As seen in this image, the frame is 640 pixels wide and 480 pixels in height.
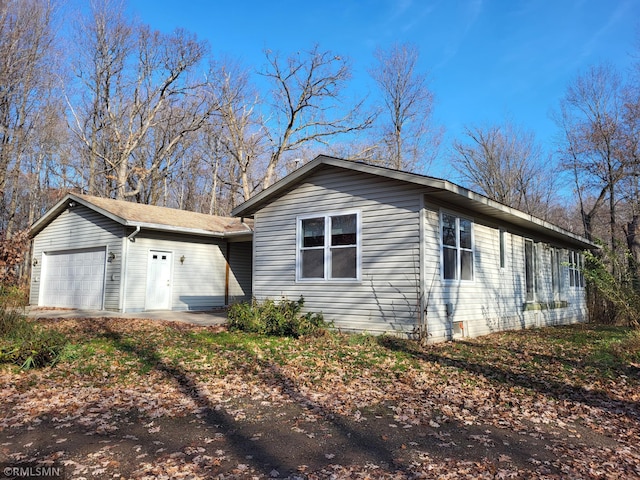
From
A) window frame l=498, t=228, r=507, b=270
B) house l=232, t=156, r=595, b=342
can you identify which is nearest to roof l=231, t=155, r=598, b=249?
house l=232, t=156, r=595, b=342

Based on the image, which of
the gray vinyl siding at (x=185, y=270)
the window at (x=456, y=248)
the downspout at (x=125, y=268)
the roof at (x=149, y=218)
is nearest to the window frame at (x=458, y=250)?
the window at (x=456, y=248)

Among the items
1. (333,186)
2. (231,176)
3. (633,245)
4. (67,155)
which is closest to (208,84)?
(231,176)

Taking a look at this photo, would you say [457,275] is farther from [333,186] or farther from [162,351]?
[162,351]

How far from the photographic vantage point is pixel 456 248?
1042 cm

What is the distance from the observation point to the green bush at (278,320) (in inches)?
372

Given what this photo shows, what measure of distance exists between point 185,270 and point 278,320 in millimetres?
7742

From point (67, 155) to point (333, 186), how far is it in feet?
80.5

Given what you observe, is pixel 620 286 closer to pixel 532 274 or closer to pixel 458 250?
pixel 458 250

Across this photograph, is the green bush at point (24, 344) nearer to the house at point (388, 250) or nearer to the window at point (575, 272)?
the house at point (388, 250)

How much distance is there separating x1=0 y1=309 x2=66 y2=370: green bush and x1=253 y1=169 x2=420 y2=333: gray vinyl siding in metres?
5.23

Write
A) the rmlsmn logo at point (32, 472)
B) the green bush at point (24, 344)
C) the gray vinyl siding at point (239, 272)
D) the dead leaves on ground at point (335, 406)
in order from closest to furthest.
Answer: the rmlsmn logo at point (32, 472), the dead leaves on ground at point (335, 406), the green bush at point (24, 344), the gray vinyl siding at point (239, 272)

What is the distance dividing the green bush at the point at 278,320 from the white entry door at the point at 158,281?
18.8 feet

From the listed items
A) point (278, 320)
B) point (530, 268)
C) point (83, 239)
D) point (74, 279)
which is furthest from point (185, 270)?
point (530, 268)

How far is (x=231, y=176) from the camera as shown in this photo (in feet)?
110
